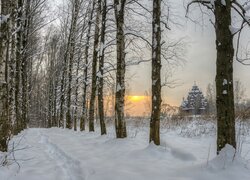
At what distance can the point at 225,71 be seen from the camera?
256 inches

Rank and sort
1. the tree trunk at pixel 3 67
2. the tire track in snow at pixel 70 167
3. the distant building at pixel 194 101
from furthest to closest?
the distant building at pixel 194 101, the tree trunk at pixel 3 67, the tire track in snow at pixel 70 167

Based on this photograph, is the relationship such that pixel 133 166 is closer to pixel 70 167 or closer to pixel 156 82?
pixel 70 167

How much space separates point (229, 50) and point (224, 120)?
1.37 metres

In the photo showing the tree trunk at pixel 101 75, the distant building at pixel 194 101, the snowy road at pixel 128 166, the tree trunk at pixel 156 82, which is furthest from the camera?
the distant building at pixel 194 101

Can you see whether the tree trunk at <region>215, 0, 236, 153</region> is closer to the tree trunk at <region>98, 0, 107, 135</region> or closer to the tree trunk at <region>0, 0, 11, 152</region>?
the tree trunk at <region>0, 0, 11, 152</region>

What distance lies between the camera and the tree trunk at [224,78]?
642 cm

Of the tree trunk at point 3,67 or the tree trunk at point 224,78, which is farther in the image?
the tree trunk at point 3,67

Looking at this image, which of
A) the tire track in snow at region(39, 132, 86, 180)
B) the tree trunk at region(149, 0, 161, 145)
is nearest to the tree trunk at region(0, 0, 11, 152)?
the tire track in snow at region(39, 132, 86, 180)

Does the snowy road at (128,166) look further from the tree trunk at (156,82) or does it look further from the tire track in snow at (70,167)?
the tree trunk at (156,82)

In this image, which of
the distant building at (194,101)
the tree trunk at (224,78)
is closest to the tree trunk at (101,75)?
the tree trunk at (224,78)

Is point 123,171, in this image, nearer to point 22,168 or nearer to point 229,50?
point 22,168

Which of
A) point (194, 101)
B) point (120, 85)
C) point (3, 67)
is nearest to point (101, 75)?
point (120, 85)

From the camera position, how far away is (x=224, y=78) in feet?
21.3

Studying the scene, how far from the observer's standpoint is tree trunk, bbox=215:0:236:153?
6.42 m
